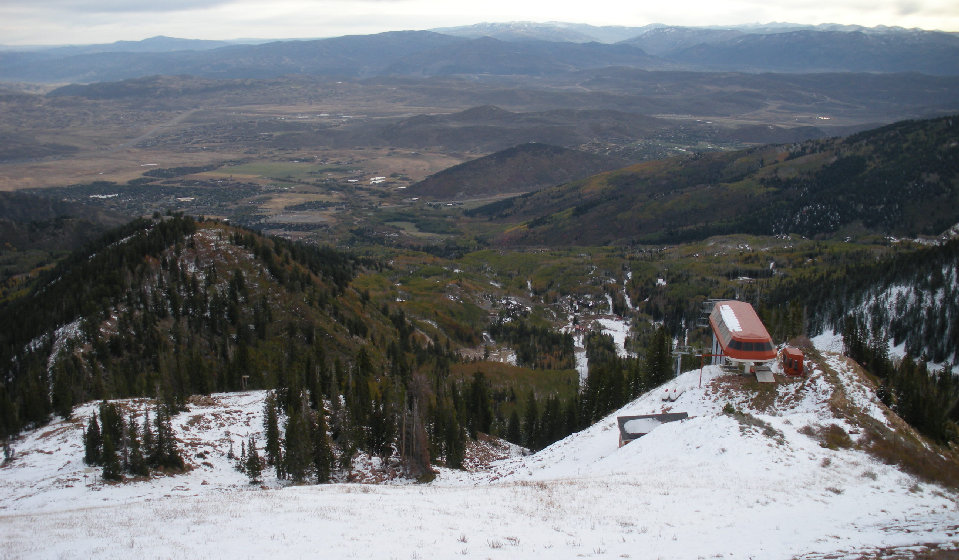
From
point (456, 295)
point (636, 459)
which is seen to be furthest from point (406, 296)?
point (636, 459)

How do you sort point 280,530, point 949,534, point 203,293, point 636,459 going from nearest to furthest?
1. point 949,534
2. point 280,530
3. point 636,459
4. point 203,293

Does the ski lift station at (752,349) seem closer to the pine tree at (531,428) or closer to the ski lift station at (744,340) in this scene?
the ski lift station at (744,340)

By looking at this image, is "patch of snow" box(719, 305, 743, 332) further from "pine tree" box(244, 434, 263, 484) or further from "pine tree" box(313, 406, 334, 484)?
"pine tree" box(244, 434, 263, 484)

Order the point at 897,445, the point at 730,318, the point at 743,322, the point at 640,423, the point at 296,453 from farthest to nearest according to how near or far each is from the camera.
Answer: the point at 730,318 < the point at 743,322 < the point at 640,423 < the point at 296,453 < the point at 897,445

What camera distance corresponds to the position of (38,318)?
90562mm

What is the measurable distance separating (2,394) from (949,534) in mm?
74210

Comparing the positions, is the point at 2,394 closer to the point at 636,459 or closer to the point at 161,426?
the point at 161,426

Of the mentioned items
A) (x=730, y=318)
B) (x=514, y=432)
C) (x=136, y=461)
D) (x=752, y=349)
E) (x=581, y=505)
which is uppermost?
(x=730, y=318)

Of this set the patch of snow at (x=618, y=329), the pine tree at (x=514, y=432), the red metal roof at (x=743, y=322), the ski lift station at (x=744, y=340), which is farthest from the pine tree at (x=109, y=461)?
the patch of snow at (x=618, y=329)

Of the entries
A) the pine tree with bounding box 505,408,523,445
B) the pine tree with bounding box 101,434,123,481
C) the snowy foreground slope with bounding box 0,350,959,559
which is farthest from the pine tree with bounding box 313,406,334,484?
the pine tree with bounding box 505,408,523,445

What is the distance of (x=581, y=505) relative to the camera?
3938 cm

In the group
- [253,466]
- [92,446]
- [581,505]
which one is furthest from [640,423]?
[92,446]

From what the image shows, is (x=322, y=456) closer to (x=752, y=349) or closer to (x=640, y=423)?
(x=640, y=423)

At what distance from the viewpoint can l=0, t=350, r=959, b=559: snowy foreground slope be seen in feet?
104
